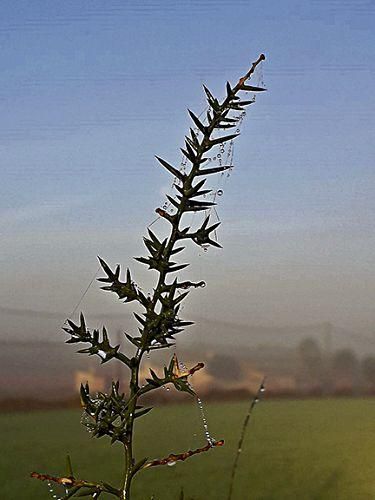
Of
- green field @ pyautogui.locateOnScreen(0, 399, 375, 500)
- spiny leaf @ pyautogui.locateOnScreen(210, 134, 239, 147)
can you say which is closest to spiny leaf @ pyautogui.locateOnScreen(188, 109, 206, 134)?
spiny leaf @ pyautogui.locateOnScreen(210, 134, 239, 147)

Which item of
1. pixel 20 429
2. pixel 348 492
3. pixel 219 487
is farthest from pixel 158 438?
pixel 348 492

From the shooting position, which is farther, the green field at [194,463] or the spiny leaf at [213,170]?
the green field at [194,463]

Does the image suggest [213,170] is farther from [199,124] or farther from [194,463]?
[194,463]

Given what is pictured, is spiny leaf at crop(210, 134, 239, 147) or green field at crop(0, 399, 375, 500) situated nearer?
spiny leaf at crop(210, 134, 239, 147)

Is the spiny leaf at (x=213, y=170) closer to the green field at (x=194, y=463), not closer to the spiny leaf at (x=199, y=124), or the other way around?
the spiny leaf at (x=199, y=124)

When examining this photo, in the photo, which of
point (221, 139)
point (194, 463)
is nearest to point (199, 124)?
point (221, 139)

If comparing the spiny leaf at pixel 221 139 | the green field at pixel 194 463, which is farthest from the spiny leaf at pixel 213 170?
the green field at pixel 194 463

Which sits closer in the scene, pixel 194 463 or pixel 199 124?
pixel 199 124

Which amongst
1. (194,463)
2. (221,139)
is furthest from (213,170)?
(194,463)

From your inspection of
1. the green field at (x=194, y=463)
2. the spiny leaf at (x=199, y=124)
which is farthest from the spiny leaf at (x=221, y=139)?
the green field at (x=194, y=463)

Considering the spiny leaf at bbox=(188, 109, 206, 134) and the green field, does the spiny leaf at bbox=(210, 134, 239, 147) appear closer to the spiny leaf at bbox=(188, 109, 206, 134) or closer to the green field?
the spiny leaf at bbox=(188, 109, 206, 134)

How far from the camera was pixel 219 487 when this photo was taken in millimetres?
2359

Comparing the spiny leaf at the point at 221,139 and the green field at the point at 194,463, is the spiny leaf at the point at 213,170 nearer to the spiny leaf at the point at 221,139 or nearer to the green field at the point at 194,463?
the spiny leaf at the point at 221,139

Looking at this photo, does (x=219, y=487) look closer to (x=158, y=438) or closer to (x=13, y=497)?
(x=158, y=438)
